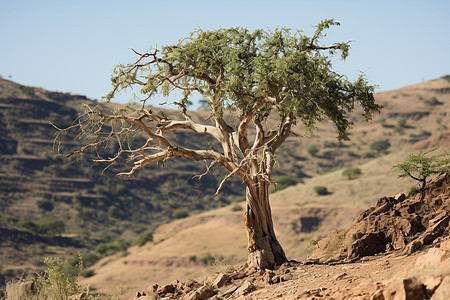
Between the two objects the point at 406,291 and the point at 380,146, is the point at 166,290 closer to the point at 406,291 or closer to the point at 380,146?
the point at 406,291

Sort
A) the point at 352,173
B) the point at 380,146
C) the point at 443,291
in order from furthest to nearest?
1. the point at 380,146
2. the point at 352,173
3. the point at 443,291

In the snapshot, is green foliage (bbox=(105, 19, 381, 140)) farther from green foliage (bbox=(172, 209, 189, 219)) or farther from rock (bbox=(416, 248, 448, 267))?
green foliage (bbox=(172, 209, 189, 219))

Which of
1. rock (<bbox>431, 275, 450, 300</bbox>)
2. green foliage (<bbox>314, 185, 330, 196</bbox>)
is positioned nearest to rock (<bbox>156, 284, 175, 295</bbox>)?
rock (<bbox>431, 275, 450, 300</bbox>)

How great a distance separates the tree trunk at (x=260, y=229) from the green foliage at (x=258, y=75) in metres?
2.04

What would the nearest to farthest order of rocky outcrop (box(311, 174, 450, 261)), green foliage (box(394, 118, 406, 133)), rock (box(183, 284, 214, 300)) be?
rock (box(183, 284, 214, 300))
rocky outcrop (box(311, 174, 450, 261))
green foliage (box(394, 118, 406, 133))

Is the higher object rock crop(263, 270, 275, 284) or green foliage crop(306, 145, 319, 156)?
green foliage crop(306, 145, 319, 156)

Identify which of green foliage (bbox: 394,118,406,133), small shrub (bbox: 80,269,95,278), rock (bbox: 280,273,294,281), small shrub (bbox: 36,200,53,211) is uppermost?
green foliage (bbox: 394,118,406,133)

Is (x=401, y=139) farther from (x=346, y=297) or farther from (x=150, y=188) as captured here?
(x=346, y=297)

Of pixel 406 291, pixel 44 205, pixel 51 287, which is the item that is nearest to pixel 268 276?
pixel 51 287

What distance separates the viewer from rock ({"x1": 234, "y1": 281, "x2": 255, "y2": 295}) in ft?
37.7

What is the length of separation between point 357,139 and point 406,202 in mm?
71284

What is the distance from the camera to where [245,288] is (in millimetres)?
11586

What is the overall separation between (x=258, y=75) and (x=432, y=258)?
637 centimetres

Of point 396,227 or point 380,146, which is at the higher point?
point 380,146
